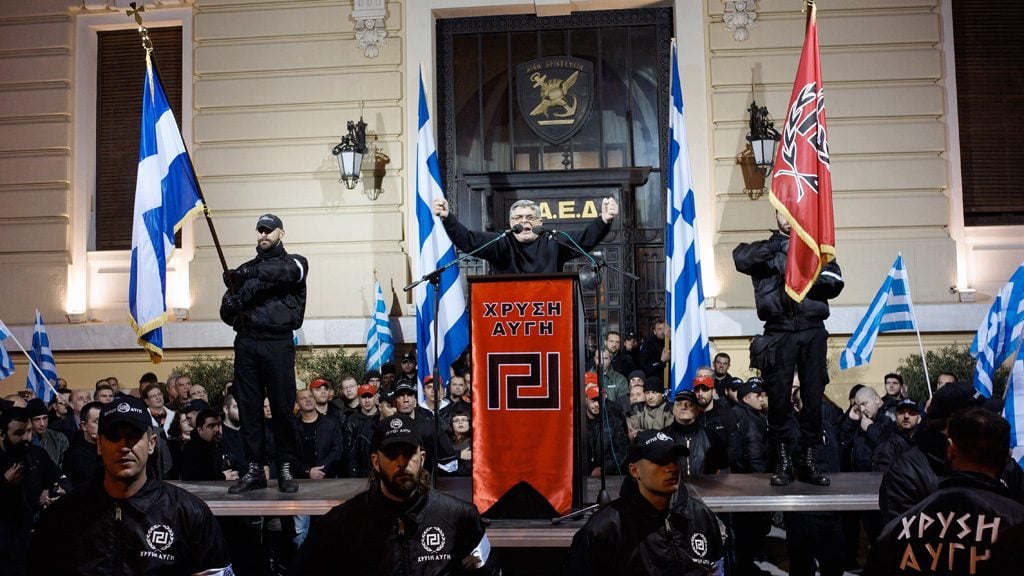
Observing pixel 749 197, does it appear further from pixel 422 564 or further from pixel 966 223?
pixel 422 564

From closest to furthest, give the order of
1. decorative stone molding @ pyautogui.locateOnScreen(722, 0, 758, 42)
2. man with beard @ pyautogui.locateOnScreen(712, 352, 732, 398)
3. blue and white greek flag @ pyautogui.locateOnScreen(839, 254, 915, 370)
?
blue and white greek flag @ pyautogui.locateOnScreen(839, 254, 915, 370)
man with beard @ pyautogui.locateOnScreen(712, 352, 732, 398)
decorative stone molding @ pyautogui.locateOnScreen(722, 0, 758, 42)

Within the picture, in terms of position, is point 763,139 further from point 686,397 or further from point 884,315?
point 686,397

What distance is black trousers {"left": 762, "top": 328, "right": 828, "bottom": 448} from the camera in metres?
6.41

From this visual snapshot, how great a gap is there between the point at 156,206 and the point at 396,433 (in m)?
4.62

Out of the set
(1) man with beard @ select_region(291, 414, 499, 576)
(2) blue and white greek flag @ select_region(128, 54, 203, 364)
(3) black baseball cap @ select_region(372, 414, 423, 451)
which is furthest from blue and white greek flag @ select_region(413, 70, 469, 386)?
(1) man with beard @ select_region(291, 414, 499, 576)

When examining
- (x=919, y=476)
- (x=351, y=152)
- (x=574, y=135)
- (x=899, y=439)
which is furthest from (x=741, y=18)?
(x=919, y=476)

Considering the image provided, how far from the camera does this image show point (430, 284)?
36.3 ft

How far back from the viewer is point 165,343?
12.7 meters

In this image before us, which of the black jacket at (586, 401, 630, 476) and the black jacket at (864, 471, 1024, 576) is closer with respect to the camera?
the black jacket at (864, 471, 1024, 576)

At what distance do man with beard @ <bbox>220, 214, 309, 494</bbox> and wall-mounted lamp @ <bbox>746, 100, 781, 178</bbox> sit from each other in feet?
22.9

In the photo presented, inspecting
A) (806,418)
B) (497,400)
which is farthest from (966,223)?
(497,400)

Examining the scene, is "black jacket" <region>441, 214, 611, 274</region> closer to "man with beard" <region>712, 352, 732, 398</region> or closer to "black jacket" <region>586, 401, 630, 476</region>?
"black jacket" <region>586, 401, 630, 476</region>

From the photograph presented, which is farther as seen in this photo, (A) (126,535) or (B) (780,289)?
(B) (780,289)

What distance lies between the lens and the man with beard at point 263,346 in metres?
6.68
